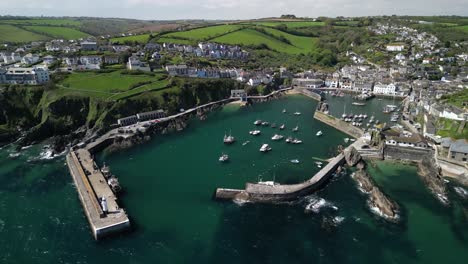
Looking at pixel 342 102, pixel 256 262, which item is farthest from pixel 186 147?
pixel 342 102

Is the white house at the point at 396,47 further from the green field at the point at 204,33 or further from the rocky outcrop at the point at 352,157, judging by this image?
the rocky outcrop at the point at 352,157

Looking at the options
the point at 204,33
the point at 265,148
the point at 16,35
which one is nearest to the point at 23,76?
the point at 265,148

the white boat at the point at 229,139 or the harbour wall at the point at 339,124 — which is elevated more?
the harbour wall at the point at 339,124

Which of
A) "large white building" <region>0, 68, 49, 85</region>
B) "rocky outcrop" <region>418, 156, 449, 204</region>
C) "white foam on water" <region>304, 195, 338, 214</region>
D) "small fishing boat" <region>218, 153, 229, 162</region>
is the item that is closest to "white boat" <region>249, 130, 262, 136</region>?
"small fishing boat" <region>218, 153, 229, 162</region>

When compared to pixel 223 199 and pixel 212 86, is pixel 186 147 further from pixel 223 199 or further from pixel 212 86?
pixel 212 86

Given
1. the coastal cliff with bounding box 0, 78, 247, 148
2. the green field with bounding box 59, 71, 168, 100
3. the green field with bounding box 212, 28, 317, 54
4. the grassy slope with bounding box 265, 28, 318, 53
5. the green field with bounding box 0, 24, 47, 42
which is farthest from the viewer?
the grassy slope with bounding box 265, 28, 318, 53

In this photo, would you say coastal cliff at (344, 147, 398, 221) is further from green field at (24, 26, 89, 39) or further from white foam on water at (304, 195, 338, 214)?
green field at (24, 26, 89, 39)

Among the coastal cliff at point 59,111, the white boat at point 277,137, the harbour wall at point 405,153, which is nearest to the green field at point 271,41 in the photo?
the coastal cliff at point 59,111
